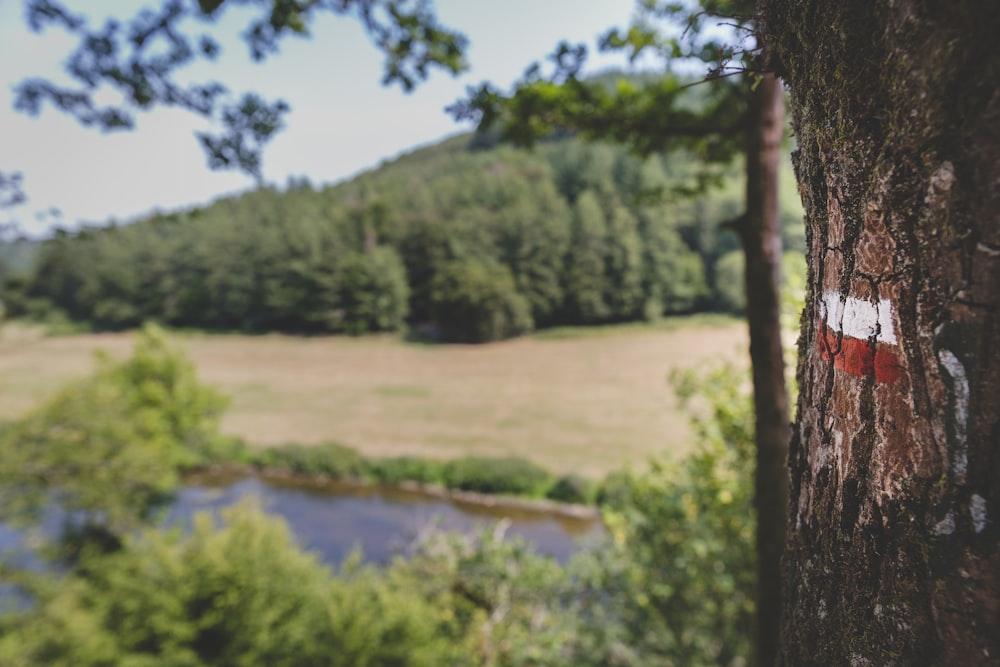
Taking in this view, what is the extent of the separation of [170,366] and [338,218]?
47.0 meters

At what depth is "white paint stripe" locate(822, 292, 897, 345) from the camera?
66cm

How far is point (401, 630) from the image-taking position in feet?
24.3

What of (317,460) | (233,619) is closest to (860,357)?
(233,619)

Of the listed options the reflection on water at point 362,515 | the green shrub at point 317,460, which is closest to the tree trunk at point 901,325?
the reflection on water at point 362,515

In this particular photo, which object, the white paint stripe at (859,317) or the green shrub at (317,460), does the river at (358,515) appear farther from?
the white paint stripe at (859,317)

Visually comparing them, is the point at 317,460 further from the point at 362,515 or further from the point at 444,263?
the point at 444,263

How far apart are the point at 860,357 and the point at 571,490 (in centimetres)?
1971

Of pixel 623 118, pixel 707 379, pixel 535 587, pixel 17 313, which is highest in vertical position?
pixel 623 118

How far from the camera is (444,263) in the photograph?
56.8m

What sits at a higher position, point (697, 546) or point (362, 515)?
point (697, 546)

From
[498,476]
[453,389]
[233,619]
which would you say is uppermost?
[233,619]

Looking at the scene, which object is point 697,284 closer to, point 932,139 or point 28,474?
point 28,474

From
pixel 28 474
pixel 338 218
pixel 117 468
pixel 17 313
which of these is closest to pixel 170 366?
pixel 117 468

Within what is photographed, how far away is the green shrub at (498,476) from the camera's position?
2036 cm
